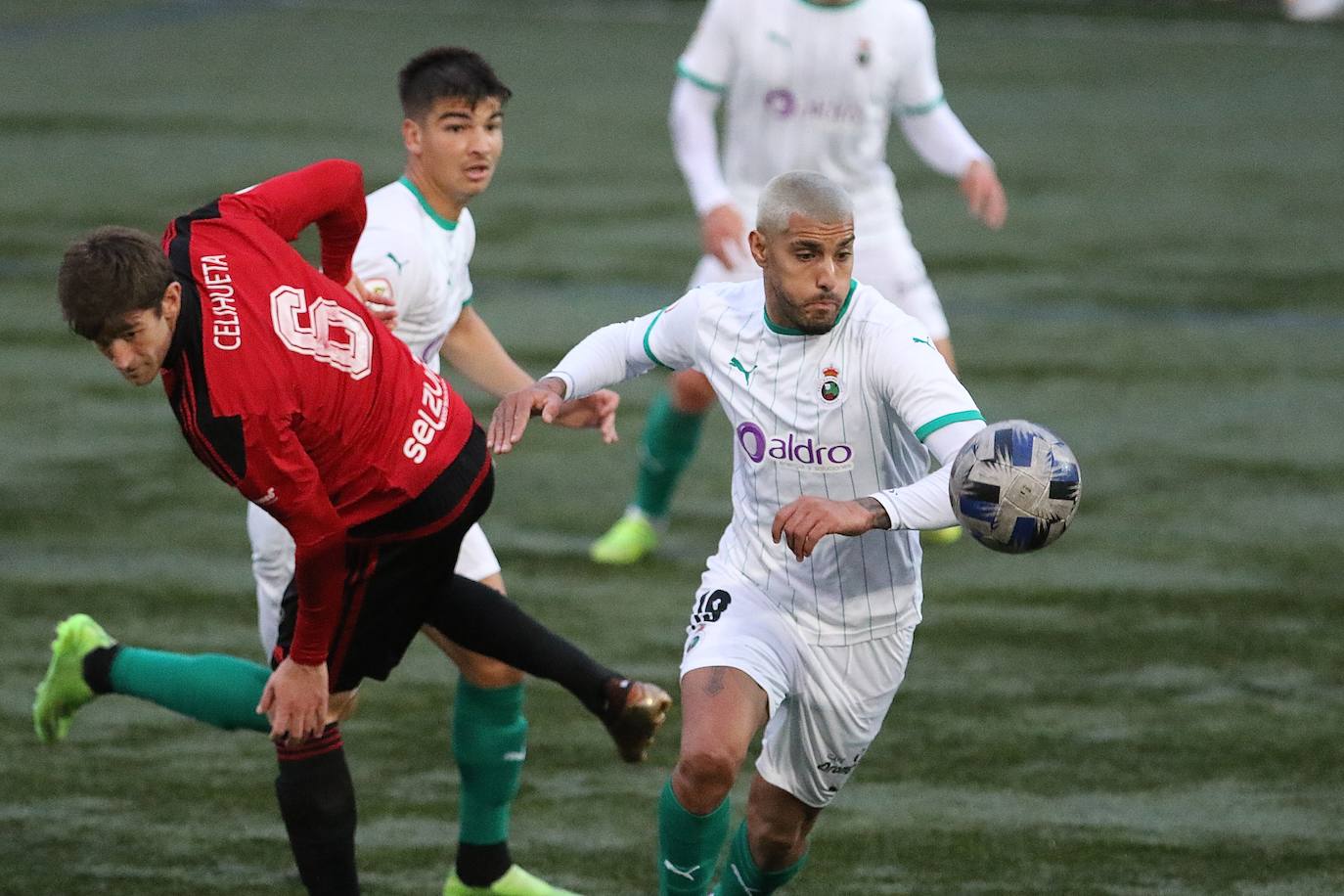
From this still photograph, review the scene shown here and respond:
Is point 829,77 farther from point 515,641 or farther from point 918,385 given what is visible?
point 918,385

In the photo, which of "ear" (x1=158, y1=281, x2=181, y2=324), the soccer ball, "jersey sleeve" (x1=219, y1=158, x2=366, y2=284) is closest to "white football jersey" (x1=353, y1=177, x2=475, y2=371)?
"jersey sleeve" (x1=219, y1=158, x2=366, y2=284)

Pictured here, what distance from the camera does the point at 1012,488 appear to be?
4.08 m

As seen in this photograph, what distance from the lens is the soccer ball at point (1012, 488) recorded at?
4078 millimetres

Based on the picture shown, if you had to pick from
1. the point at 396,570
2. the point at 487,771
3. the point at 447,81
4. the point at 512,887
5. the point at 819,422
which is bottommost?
the point at 512,887

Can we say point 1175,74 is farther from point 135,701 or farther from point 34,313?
point 135,701

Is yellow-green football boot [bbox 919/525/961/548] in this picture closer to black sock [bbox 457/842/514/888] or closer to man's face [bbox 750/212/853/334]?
black sock [bbox 457/842/514/888]

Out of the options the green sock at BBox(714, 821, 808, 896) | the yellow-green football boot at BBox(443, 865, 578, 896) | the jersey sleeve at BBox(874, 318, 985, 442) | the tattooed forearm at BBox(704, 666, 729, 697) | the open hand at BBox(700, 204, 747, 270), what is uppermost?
the jersey sleeve at BBox(874, 318, 985, 442)

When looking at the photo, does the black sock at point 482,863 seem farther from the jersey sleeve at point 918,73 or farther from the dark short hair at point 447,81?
the jersey sleeve at point 918,73

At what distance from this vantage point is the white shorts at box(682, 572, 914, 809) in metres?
4.59

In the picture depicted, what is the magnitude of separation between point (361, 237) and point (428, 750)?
65.9 inches

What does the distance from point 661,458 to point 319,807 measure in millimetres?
3637

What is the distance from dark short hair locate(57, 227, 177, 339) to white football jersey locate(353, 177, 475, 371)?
3.40 ft

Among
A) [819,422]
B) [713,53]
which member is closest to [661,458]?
[713,53]

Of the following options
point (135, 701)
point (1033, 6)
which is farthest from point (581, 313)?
point (1033, 6)
